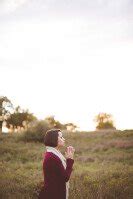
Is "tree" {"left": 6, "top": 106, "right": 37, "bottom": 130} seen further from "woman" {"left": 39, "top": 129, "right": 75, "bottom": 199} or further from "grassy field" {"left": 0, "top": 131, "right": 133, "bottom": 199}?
"woman" {"left": 39, "top": 129, "right": 75, "bottom": 199}

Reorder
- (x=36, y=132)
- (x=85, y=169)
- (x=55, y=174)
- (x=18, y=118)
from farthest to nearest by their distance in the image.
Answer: (x=18, y=118), (x=36, y=132), (x=85, y=169), (x=55, y=174)

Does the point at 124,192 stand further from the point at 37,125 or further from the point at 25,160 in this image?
the point at 37,125

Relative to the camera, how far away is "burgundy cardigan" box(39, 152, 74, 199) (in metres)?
5.15

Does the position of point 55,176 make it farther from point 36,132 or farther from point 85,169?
point 36,132

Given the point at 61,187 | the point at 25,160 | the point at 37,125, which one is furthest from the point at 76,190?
the point at 37,125

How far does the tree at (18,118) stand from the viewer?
69.4 m

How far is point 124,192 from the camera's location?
9.94 meters

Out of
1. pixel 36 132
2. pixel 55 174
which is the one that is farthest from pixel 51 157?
pixel 36 132

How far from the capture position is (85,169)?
16.7 m

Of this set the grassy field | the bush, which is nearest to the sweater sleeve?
the grassy field

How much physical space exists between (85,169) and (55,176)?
11855mm

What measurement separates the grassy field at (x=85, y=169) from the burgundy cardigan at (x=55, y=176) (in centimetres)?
143

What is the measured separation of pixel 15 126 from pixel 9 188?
205 ft

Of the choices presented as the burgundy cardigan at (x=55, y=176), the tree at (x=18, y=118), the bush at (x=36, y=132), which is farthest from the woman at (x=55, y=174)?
the tree at (x=18, y=118)
